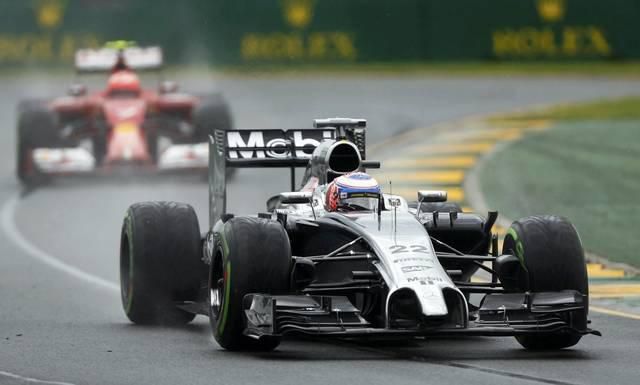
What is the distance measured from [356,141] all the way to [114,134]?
40.2ft

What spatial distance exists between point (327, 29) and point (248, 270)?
31.7 m

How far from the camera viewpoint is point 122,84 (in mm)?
27484

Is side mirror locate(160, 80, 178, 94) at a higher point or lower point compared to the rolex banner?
lower

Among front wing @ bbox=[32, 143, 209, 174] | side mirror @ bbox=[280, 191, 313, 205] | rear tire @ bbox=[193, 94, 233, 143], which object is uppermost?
rear tire @ bbox=[193, 94, 233, 143]

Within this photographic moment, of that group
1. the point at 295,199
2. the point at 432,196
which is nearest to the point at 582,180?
the point at 432,196

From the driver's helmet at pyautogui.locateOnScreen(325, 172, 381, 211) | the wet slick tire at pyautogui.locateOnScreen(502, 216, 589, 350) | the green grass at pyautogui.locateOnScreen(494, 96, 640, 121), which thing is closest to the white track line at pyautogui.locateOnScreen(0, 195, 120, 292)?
the driver's helmet at pyautogui.locateOnScreen(325, 172, 381, 211)

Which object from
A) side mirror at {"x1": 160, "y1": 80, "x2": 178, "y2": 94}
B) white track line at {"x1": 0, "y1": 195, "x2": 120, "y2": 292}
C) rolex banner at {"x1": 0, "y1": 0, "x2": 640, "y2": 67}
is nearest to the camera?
white track line at {"x1": 0, "y1": 195, "x2": 120, "y2": 292}

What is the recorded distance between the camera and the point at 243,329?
11.9m

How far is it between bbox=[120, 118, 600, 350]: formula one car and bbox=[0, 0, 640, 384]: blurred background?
0.92 ft

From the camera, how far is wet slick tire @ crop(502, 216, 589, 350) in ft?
39.7

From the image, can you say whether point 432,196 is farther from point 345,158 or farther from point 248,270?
point 248,270

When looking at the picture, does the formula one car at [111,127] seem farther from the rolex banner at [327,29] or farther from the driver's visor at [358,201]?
the rolex banner at [327,29]

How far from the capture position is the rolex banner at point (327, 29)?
42156 mm

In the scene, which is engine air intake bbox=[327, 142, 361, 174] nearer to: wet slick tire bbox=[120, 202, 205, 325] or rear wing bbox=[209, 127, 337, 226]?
rear wing bbox=[209, 127, 337, 226]
